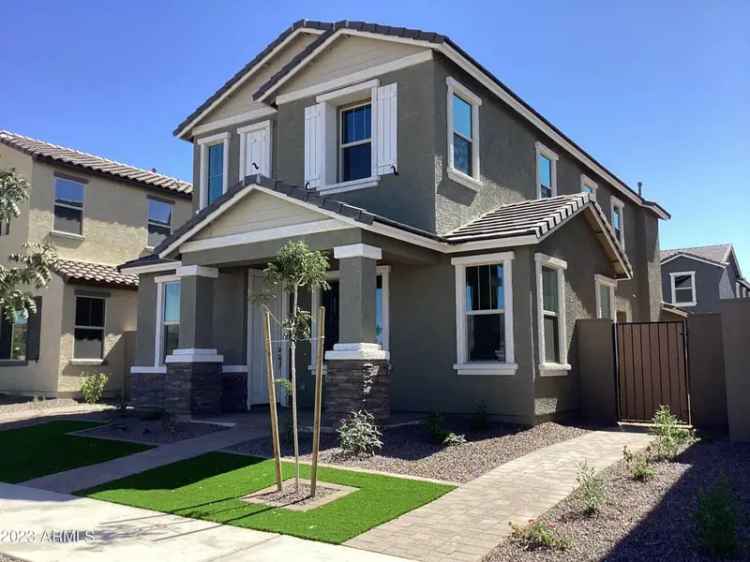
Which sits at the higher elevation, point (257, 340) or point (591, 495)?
point (257, 340)

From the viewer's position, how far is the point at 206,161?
17656mm

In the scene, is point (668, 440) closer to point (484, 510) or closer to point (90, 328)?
point (484, 510)

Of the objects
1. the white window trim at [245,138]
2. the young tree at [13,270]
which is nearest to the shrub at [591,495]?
the young tree at [13,270]

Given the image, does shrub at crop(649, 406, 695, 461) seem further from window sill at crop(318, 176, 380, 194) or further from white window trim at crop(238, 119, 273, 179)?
white window trim at crop(238, 119, 273, 179)

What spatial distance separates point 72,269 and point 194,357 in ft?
27.3

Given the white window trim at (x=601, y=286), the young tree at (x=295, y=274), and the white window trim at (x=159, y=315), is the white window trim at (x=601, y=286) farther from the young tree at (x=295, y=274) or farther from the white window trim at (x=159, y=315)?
the white window trim at (x=159, y=315)

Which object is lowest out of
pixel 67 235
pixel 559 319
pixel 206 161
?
pixel 559 319

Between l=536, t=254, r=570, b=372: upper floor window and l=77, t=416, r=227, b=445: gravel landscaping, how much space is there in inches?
243

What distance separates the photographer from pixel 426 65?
42.7ft

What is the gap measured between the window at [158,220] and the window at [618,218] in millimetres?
15141

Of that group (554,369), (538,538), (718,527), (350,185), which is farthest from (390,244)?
(718,527)

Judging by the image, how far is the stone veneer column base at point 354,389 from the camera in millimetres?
10648

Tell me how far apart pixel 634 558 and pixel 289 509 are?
11.9 feet

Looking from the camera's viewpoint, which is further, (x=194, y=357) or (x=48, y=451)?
(x=194, y=357)
